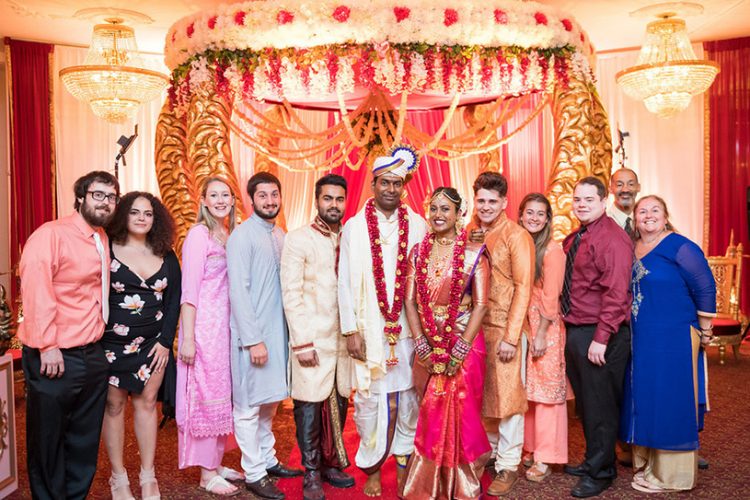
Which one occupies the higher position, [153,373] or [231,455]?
[153,373]

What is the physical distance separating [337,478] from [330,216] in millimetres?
1365

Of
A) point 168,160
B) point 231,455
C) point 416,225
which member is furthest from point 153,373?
point 168,160

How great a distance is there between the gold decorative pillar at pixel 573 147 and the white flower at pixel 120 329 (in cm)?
357

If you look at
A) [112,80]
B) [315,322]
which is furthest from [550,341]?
[112,80]

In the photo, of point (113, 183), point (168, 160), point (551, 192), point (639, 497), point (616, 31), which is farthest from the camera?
point (616, 31)

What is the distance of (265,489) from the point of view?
3.54m

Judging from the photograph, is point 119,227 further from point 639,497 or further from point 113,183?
point 639,497

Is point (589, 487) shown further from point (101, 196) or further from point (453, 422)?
point (101, 196)

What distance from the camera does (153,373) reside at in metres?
3.36

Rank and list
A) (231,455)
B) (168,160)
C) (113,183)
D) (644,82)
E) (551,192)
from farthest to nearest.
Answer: (644,82) < (168,160) < (551,192) < (231,455) < (113,183)

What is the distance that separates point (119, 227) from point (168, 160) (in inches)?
124

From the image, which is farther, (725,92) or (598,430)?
(725,92)

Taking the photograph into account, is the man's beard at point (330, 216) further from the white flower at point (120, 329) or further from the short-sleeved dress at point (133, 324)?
the white flower at point (120, 329)

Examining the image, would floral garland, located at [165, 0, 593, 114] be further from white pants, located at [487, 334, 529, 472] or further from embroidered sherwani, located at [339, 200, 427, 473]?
white pants, located at [487, 334, 529, 472]
